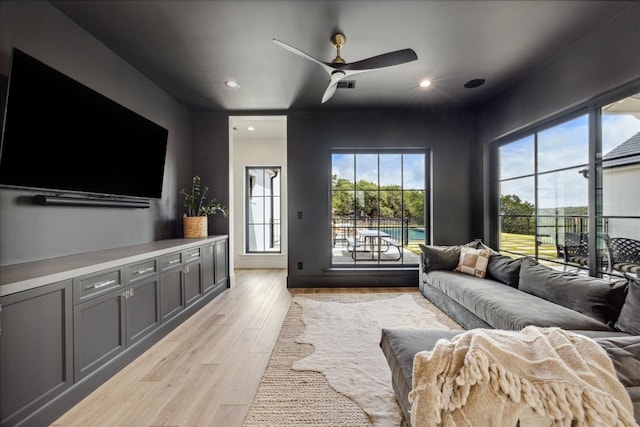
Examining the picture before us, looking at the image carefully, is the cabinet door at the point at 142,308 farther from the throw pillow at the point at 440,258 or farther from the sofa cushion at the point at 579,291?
the sofa cushion at the point at 579,291

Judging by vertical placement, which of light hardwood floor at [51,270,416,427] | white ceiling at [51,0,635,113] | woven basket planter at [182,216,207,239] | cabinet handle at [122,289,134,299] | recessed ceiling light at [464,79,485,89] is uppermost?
recessed ceiling light at [464,79,485,89]

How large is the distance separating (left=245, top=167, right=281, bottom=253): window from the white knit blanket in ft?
16.1

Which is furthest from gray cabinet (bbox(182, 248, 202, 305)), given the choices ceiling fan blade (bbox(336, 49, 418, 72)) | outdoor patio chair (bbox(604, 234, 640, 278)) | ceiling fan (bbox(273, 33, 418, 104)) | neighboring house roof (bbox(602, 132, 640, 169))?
neighboring house roof (bbox(602, 132, 640, 169))

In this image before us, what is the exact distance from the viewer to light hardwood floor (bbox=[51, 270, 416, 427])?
5.00 feet

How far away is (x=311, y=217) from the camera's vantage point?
13.4 ft

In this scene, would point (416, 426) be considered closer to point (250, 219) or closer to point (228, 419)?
point (228, 419)

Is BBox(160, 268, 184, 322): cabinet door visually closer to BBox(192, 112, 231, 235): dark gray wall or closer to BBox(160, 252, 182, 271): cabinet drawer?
BBox(160, 252, 182, 271): cabinet drawer

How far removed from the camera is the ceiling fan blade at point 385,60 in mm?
1983

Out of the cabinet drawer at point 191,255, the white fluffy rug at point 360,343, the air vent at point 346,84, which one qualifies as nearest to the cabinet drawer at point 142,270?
the cabinet drawer at point 191,255

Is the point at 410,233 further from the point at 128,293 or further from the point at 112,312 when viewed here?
the point at 112,312

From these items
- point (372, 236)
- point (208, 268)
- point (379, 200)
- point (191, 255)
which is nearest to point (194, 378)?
point (191, 255)

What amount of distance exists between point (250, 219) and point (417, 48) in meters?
4.37

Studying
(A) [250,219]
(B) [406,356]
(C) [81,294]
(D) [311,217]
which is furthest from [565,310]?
(A) [250,219]

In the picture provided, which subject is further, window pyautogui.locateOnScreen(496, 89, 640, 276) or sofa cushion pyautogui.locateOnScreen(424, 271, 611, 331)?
window pyautogui.locateOnScreen(496, 89, 640, 276)
